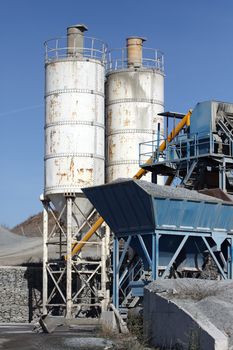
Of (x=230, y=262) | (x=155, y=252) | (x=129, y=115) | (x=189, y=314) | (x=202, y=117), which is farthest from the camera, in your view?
(x=129, y=115)

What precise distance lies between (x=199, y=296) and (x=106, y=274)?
18.9 m

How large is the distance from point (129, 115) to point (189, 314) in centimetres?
2365

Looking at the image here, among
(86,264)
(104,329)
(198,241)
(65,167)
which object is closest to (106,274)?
(86,264)

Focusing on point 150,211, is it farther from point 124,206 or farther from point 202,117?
point 202,117

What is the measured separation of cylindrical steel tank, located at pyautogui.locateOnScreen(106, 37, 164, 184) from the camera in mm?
42406

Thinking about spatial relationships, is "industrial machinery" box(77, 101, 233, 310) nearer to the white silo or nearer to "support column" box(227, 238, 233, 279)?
"support column" box(227, 238, 233, 279)

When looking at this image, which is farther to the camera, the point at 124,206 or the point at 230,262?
the point at 230,262

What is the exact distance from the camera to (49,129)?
40.2 metres

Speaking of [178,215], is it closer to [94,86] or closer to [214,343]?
[214,343]

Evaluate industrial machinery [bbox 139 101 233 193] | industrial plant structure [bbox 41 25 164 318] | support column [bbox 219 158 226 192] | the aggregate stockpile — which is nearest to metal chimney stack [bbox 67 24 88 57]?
industrial plant structure [bbox 41 25 164 318]

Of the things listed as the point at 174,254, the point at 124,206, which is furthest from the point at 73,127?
the point at 174,254

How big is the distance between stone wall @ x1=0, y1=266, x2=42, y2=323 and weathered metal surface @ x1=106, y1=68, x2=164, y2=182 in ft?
21.5

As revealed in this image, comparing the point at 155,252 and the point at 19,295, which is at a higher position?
the point at 155,252

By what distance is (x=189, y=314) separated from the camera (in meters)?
19.9
